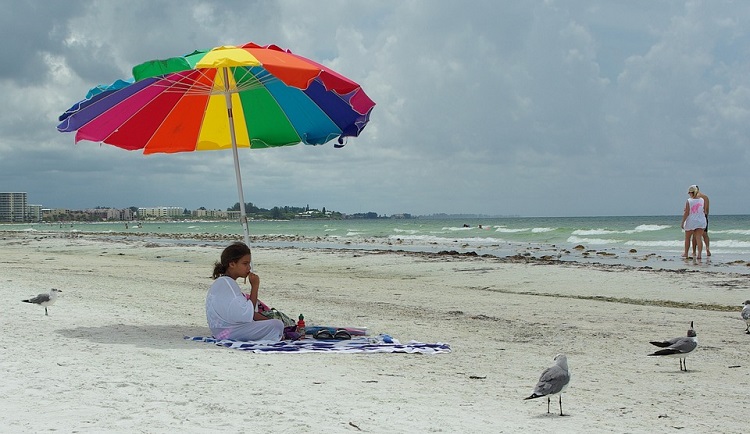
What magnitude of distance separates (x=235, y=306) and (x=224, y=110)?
Answer: 282cm

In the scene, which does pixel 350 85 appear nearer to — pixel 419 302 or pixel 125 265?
pixel 419 302

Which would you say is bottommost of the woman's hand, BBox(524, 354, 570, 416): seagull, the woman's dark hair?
BBox(524, 354, 570, 416): seagull

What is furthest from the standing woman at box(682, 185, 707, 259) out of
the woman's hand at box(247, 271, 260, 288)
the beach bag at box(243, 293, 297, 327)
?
the woman's hand at box(247, 271, 260, 288)

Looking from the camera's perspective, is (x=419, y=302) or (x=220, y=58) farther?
(x=419, y=302)

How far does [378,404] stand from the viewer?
4996 millimetres

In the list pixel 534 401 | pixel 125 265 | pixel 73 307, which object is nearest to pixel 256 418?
pixel 534 401

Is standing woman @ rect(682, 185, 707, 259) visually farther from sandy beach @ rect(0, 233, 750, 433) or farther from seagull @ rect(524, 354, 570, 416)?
seagull @ rect(524, 354, 570, 416)

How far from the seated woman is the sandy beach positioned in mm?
373

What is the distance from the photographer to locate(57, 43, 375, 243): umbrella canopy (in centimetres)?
765

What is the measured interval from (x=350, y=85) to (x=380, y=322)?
364 centimetres

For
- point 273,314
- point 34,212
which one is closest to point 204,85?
point 273,314

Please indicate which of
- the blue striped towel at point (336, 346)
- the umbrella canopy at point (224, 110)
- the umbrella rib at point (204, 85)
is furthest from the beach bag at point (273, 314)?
the umbrella rib at point (204, 85)

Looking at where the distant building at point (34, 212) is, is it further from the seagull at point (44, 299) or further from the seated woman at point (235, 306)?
the seated woman at point (235, 306)

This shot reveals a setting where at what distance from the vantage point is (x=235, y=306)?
753 cm
